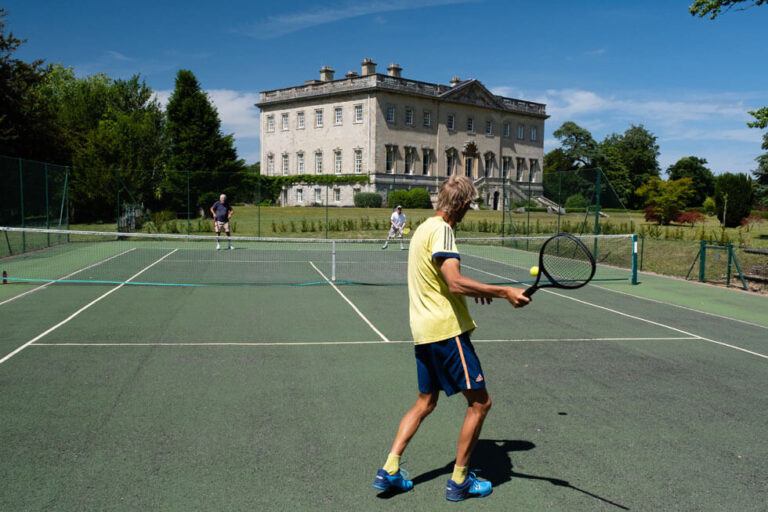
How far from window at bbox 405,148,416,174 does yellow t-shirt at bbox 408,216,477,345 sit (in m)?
66.5

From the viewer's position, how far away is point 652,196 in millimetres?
40219

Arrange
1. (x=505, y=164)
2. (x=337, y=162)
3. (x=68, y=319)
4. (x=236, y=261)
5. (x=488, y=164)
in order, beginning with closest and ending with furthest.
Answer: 1. (x=68, y=319)
2. (x=236, y=261)
3. (x=337, y=162)
4. (x=488, y=164)
5. (x=505, y=164)

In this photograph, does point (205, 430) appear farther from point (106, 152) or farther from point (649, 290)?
point (106, 152)

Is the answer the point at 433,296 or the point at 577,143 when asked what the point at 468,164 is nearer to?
the point at 577,143

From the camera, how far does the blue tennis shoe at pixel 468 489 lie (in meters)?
4.20

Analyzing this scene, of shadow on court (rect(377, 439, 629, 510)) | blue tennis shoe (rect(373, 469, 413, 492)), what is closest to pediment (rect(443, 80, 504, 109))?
shadow on court (rect(377, 439, 629, 510))

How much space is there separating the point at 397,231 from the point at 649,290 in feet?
46.5

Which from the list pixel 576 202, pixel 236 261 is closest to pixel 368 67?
pixel 576 202

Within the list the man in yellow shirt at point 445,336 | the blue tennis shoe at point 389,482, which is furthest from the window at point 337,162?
the blue tennis shoe at point 389,482

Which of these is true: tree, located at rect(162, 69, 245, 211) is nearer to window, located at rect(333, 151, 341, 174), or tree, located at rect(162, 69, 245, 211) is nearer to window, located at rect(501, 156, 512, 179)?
window, located at rect(333, 151, 341, 174)

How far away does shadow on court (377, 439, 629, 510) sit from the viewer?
4.49 metres

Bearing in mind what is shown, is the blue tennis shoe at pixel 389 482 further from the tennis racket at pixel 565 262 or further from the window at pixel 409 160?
the window at pixel 409 160

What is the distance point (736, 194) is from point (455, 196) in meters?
39.1

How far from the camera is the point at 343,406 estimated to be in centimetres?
622
